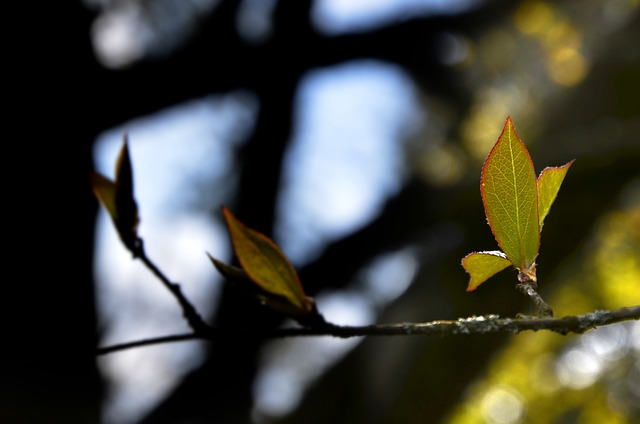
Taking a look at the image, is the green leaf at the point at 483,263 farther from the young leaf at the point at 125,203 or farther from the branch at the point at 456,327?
the young leaf at the point at 125,203

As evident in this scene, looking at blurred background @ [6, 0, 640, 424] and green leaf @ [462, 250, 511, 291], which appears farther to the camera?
blurred background @ [6, 0, 640, 424]

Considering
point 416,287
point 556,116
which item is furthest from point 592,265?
point 416,287

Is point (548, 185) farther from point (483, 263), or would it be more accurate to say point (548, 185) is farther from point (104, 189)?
point (104, 189)

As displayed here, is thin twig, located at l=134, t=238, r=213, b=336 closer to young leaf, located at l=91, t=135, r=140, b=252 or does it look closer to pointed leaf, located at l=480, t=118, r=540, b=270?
young leaf, located at l=91, t=135, r=140, b=252

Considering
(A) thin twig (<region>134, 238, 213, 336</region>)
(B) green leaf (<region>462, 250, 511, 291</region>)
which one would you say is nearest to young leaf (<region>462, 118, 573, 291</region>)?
(B) green leaf (<region>462, 250, 511, 291</region>)

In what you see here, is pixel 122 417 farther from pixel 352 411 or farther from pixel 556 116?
pixel 556 116

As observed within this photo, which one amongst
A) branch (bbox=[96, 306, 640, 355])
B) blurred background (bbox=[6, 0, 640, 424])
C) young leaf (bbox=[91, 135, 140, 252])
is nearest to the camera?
branch (bbox=[96, 306, 640, 355])

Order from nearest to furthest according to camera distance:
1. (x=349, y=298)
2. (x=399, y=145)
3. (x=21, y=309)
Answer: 1. (x=21, y=309)
2. (x=349, y=298)
3. (x=399, y=145)
